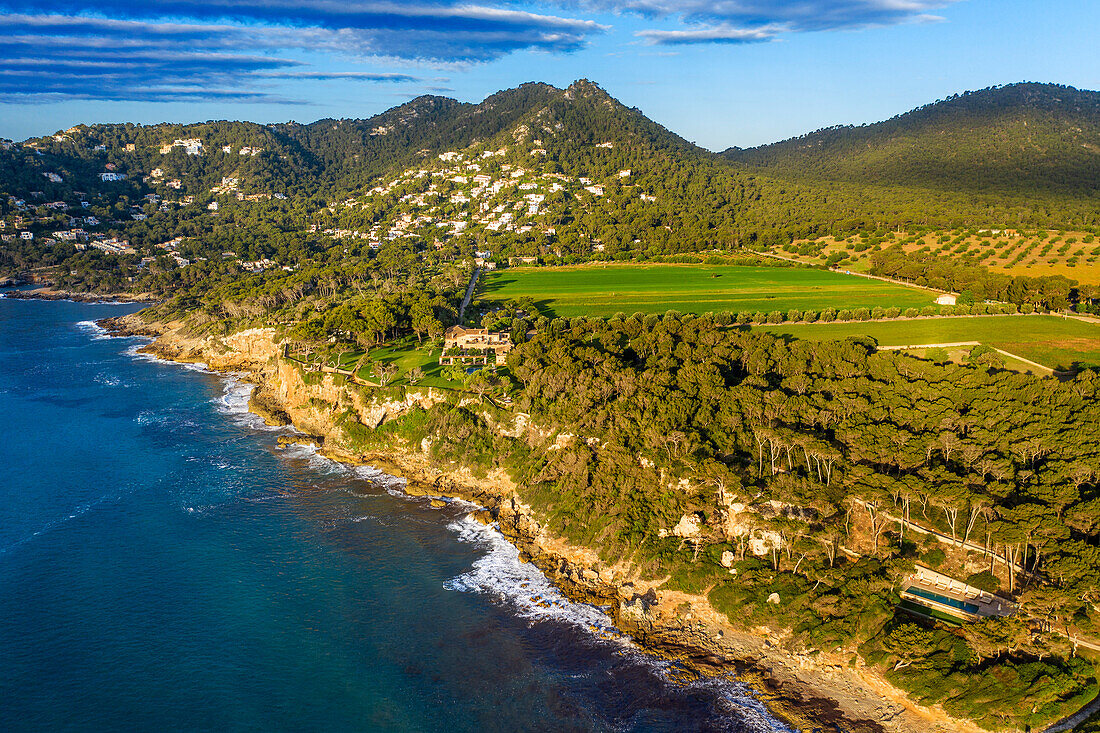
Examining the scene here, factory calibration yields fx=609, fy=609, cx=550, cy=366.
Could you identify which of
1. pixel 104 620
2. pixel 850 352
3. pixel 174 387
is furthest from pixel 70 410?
pixel 850 352

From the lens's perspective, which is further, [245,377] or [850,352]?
[245,377]

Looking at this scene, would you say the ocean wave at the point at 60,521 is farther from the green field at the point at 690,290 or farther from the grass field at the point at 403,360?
the green field at the point at 690,290

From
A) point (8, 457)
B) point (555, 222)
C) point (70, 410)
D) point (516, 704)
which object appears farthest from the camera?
point (555, 222)

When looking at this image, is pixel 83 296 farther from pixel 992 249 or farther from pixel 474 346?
pixel 992 249

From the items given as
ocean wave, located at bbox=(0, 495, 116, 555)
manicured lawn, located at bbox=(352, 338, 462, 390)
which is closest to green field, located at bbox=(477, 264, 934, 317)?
manicured lawn, located at bbox=(352, 338, 462, 390)

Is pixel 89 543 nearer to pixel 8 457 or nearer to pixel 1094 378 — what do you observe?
pixel 8 457

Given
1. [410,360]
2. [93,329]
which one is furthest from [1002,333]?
[93,329]
